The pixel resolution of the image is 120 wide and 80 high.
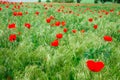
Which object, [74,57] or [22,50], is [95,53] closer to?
[74,57]

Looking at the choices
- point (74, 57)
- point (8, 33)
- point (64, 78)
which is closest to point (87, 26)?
point (8, 33)

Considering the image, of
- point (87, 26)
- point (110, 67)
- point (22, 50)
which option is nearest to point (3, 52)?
point (22, 50)

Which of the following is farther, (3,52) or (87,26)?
(87,26)

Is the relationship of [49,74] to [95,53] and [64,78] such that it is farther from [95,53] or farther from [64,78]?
[95,53]

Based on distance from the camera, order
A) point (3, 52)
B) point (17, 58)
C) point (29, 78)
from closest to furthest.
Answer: point (29, 78)
point (17, 58)
point (3, 52)

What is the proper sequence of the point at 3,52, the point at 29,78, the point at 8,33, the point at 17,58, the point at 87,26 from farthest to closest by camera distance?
the point at 87,26, the point at 8,33, the point at 3,52, the point at 17,58, the point at 29,78

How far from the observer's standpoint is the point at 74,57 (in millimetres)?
3752

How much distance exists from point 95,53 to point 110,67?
394 millimetres

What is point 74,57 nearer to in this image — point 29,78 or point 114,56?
point 114,56

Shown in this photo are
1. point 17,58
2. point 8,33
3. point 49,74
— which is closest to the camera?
point 49,74

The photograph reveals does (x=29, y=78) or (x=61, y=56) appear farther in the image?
(x=61, y=56)

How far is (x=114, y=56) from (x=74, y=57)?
21.9 inches

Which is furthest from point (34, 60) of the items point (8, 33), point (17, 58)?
point (8, 33)

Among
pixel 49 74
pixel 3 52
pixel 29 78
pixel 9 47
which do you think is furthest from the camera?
pixel 9 47
